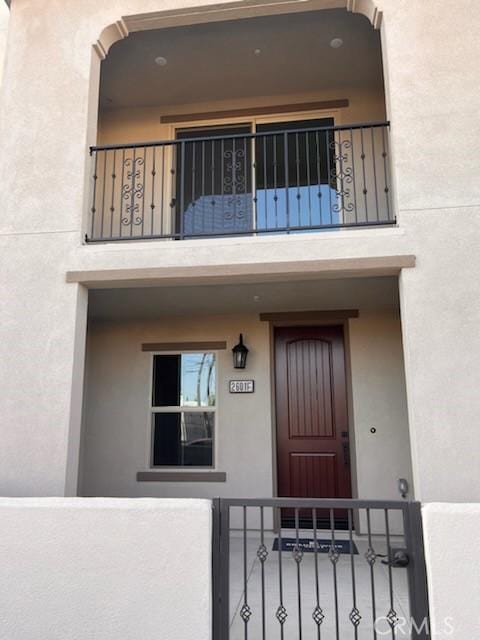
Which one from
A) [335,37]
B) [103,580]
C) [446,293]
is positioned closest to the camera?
[103,580]

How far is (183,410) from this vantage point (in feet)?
20.8

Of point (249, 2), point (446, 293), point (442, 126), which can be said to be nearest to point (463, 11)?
point (442, 126)

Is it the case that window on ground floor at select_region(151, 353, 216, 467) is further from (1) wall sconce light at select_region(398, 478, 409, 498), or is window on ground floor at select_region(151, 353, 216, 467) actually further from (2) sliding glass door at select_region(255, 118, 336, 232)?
(1) wall sconce light at select_region(398, 478, 409, 498)

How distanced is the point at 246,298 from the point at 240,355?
0.91 m

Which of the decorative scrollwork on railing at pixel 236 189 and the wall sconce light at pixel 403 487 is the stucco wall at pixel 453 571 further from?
the decorative scrollwork on railing at pixel 236 189

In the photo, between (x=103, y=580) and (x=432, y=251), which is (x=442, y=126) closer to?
(x=432, y=251)

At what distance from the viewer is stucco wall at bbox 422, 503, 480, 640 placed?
2.53 meters

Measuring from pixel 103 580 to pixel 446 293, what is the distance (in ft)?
10.7

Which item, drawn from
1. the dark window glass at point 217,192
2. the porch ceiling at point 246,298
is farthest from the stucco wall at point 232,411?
the dark window glass at point 217,192

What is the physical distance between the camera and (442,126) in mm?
4207

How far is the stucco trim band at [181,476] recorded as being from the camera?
6.05 metres

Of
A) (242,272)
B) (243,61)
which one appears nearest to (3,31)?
(243,61)

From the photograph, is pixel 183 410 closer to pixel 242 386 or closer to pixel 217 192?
pixel 242 386

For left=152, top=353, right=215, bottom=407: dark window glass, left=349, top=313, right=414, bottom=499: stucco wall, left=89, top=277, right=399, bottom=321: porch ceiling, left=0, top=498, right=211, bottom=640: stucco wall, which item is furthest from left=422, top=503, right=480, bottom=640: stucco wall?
left=152, top=353, right=215, bottom=407: dark window glass
